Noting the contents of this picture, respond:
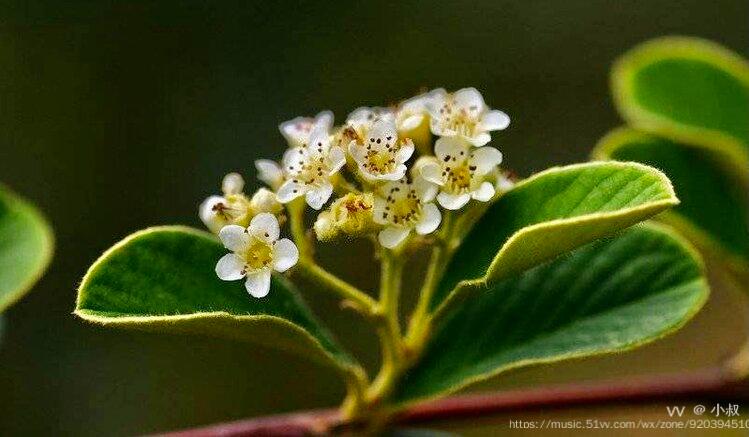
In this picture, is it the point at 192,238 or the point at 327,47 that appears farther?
the point at 327,47

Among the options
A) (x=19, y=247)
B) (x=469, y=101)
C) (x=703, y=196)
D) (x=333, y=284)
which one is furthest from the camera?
(x=703, y=196)

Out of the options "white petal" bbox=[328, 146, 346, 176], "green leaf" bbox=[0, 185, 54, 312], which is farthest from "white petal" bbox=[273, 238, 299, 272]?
"green leaf" bbox=[0, 185, 54, 312]

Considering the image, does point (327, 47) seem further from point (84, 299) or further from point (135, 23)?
point (84, 299)

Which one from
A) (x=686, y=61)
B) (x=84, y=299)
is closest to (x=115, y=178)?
(x=686, y=61)

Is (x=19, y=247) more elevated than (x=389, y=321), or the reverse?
(x=19, y=247)

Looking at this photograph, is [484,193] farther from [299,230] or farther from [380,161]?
[299,230]

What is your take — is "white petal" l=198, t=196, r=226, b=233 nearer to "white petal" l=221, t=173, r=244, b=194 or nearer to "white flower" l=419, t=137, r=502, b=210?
"white petal" l=221, t=173, r=244, b=194

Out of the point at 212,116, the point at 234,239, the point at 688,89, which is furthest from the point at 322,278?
the point at 212,116
